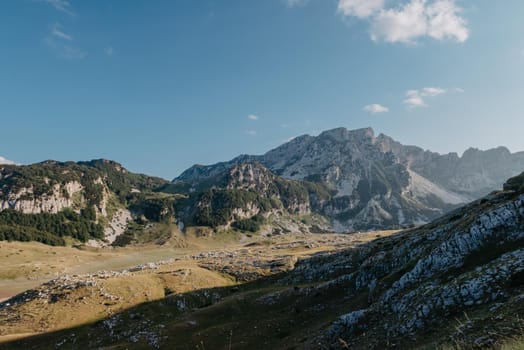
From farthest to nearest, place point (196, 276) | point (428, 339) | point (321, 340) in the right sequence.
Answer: point (196, 276), point (321, 340), point (428, 339)

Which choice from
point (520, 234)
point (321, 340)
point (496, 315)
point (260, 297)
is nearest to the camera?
point (496, 315)

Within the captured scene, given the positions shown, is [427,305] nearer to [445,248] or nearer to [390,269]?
[445,248]

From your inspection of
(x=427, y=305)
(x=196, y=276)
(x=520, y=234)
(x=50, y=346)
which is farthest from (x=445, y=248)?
(x=196, y=276)

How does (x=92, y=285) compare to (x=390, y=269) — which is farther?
(x=92, y=285)

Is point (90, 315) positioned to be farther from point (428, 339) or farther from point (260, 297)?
point (428, 339)

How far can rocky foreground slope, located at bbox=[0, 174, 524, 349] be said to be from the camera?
24.2 m

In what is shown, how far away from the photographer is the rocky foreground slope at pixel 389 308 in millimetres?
24234

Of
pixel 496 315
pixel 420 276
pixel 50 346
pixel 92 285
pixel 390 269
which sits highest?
pixel 496 315

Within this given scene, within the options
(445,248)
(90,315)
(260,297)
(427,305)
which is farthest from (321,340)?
(90,315)

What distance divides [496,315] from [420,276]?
18.6 metres

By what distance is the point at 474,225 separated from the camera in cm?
3944

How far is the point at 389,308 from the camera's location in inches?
1363

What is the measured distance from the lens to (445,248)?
3988 centimetres

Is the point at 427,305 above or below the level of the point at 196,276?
above
